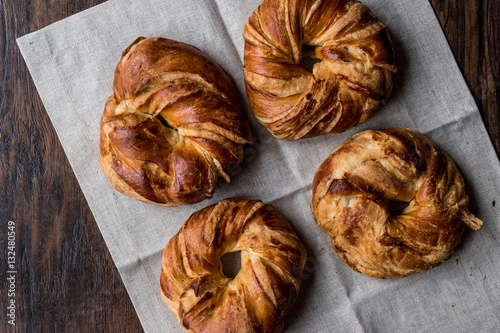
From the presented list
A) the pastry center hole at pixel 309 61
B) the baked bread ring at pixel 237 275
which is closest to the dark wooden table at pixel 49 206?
the baked bread ring at pixel 237 275

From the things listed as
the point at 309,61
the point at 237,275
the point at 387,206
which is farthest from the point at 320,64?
the point at 237,275

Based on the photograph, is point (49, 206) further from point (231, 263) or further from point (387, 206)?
point (387, 206)

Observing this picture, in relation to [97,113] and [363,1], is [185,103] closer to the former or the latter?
[97,113]

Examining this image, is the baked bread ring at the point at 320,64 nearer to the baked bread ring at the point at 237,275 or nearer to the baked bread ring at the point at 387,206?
the baked bread ring at the point at 387,206

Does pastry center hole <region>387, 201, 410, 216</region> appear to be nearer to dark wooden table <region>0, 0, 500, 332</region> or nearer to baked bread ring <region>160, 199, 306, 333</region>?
baked bread ring <region>160, 199, 306, 333</region>

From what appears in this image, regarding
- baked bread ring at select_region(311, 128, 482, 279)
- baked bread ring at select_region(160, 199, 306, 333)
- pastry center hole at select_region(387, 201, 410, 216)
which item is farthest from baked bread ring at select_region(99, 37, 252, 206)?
pastry center hole at select_region(387, 201, 410, 216)

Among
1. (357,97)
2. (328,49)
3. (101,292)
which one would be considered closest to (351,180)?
(357,97)
